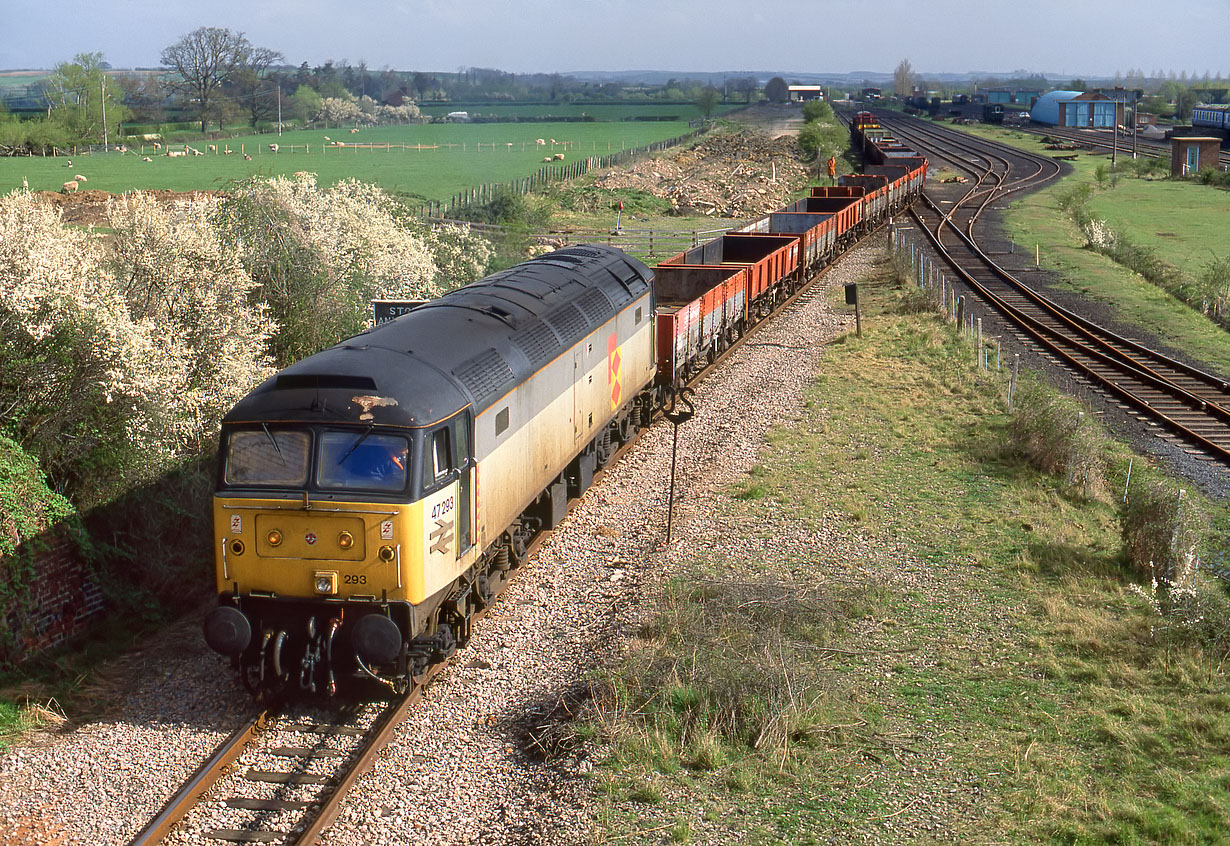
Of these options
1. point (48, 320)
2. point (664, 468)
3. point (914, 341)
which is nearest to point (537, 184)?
point (914, 341)

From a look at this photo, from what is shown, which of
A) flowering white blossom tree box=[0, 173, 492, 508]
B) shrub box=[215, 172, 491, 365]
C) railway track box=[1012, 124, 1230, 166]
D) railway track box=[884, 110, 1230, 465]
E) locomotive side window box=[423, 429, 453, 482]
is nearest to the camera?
locomotive side window box=[423, 429, 453, 482]

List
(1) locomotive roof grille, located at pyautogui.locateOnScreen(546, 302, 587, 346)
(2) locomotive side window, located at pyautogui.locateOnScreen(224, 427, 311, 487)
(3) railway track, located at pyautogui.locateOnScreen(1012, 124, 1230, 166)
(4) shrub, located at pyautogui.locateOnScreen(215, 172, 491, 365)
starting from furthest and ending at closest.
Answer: (3) railway track, located at pyautogui.locateOnScreen(1012, 124, 1230, 166) < (4) shrub, located at pyautogui.locateOnScreen(215, 172, 491, 365) < (1) locomotive roof grille, located at pyautogui.locateOnScreen(546, 302, 587, 346) < (2) locomotive side window, located at pyautogui.locateOnScreen(224, 427, 311, 487)

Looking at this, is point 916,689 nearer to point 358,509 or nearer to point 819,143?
point 358,509

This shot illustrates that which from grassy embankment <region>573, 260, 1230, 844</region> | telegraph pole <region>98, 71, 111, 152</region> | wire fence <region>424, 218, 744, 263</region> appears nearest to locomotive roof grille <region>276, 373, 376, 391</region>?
grassy embankment <region>573, 260, 1230, 844</region>

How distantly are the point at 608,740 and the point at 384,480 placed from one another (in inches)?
130

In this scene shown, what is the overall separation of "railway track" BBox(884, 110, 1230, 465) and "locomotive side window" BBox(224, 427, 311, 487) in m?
17.0

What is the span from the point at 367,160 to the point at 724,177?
33.4m

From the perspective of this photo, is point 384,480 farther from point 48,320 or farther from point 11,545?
point 48,320

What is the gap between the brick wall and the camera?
13.1 m

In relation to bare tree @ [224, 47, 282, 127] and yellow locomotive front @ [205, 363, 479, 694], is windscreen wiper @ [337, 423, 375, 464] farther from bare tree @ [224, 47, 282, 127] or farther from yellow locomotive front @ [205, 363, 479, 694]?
bare tree @ [224, 47, 282, 127]

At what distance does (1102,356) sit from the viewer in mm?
28312

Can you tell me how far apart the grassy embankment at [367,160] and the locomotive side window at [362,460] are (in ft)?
90.5

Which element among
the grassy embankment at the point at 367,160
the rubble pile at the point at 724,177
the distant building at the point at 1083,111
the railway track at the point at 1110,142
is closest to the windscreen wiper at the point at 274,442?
the grassy embankment at the point at 367,160

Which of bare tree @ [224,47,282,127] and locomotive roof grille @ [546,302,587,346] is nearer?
locomotive roof grille @ [546,302,587,346]
